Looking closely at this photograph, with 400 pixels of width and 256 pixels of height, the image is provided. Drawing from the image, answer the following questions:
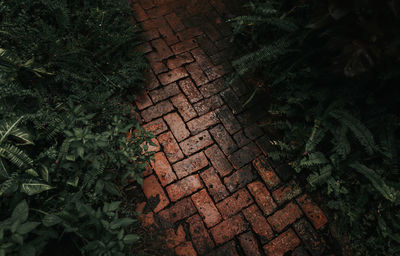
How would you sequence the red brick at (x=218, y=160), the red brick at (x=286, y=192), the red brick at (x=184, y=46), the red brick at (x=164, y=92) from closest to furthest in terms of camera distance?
the red brick at (x=286, y=192) → the red brick at (x=218, y=160) → the red brick at (x=164, y=92) → the red brick at (x=184, y=46)

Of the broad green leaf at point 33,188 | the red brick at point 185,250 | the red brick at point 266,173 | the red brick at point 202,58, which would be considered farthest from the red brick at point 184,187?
the red brick at point 202,58

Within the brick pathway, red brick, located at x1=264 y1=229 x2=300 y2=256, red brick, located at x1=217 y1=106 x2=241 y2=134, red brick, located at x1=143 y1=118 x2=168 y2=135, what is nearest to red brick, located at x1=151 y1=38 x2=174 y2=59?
the brick pathway

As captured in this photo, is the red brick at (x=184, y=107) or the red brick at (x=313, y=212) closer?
the red brick at (x=313, y=212)

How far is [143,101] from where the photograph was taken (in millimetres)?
2834

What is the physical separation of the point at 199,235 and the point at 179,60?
2017 mm

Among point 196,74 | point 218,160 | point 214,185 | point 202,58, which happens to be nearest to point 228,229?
point 214,185

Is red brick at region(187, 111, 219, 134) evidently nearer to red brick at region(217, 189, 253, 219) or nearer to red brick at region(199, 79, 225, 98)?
red brick at region(199, 79, 225, 98)

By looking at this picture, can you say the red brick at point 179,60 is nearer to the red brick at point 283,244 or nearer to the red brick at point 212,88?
the red brick at point 212,88

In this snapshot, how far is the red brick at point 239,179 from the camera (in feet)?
8.16

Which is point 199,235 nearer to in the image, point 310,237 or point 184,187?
point 184,187

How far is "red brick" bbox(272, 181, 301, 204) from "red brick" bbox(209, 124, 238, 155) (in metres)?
0.60

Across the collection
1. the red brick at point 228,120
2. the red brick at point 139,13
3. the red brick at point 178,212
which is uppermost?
the red brick at point 139,13

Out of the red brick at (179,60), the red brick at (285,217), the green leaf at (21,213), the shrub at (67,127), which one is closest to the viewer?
the green leaf at (21,213)

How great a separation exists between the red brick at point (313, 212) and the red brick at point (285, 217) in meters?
0.07
